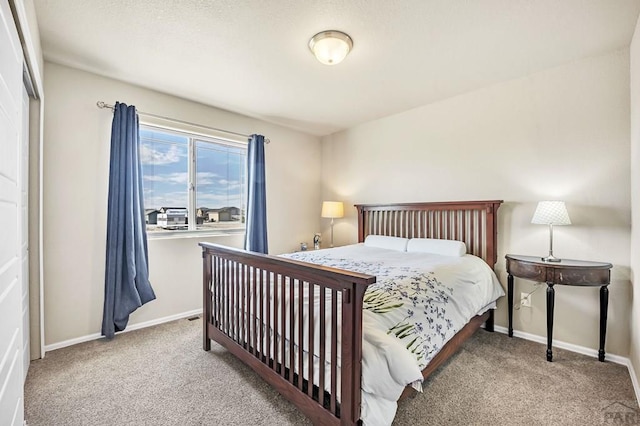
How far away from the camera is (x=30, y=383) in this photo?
→ 194 cm

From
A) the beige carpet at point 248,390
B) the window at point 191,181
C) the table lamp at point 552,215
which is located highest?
the window at point 191,181

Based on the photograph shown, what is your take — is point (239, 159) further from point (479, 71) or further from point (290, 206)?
point (479, 71)

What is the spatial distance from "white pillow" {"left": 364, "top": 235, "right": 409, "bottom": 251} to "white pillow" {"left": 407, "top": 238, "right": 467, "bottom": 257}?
69mm

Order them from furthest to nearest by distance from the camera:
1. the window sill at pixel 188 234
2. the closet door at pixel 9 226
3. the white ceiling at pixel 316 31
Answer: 1. the window sill at pixel 188 234
2. the white ceiling at pixel 316 31
3. the closet door at pixel 9 226

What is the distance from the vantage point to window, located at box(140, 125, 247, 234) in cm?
305

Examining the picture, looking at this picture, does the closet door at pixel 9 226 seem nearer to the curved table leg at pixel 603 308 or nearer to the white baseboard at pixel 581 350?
the white baseboard at pixel 581 350

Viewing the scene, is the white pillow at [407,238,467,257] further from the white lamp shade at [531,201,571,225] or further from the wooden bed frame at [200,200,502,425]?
the white lamp shade at [531,201,571,225]

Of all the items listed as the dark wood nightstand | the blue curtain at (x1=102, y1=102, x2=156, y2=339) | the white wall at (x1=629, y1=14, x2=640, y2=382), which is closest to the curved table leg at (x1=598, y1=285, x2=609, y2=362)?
the dark wood nightstand

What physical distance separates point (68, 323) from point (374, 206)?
3.28 m

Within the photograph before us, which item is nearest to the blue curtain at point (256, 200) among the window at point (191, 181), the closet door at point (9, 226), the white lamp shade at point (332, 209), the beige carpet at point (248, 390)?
the window at point (191, 181)

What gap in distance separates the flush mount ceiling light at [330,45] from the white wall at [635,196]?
1.90 m

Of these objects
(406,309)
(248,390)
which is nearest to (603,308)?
(406,309)

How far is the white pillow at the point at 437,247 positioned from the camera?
9.04 ft

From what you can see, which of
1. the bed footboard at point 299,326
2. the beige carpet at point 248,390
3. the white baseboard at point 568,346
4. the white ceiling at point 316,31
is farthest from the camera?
the white baseboard at point 568,346
